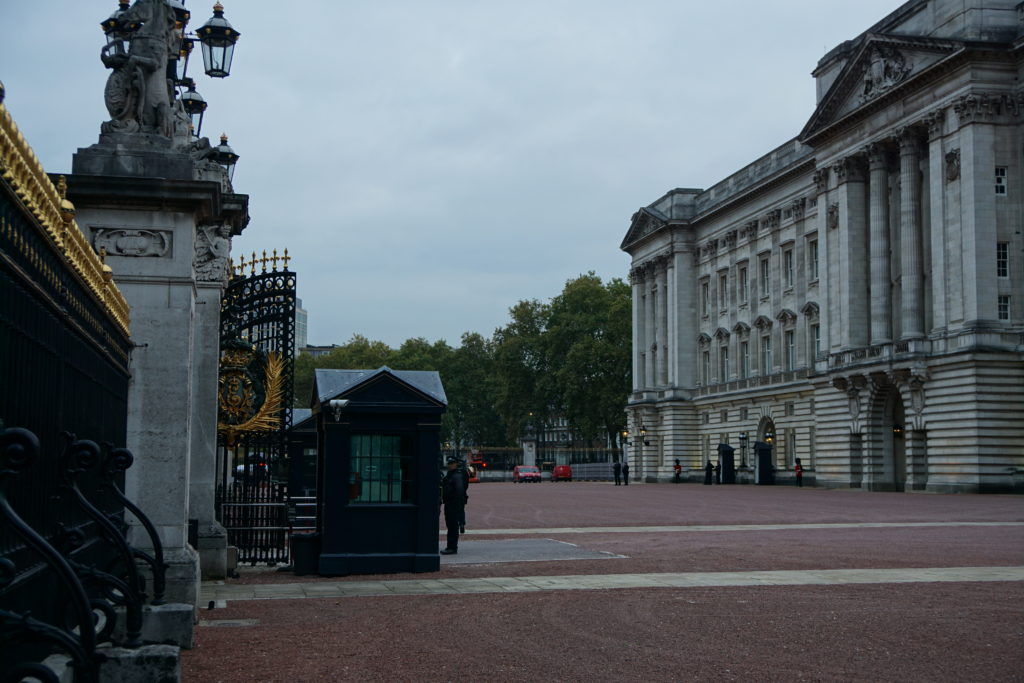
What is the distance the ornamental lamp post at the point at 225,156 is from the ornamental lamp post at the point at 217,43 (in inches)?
53.6

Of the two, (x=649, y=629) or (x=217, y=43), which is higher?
(x=217, y=43)

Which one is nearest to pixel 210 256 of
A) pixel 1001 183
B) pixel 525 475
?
pixel 1001 183

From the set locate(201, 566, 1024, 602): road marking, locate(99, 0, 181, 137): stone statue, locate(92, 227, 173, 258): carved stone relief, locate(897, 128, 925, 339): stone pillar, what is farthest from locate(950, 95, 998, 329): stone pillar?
locate(92, 227, 173, 258): carved stone relief

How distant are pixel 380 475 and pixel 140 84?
7.82 meters

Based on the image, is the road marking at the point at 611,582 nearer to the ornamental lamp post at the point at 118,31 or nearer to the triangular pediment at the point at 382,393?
the triangular pediment at the point at 382,393

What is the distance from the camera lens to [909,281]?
A: 58531 mm

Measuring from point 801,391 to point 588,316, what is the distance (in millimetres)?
41369

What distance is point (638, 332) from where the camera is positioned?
330 ft

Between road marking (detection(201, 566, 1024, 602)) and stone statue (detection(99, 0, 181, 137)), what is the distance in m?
5.57

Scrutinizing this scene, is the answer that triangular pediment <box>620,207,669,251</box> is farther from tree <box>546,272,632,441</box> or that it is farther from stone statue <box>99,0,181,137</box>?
stone statue <box>99,0,181,137</box>

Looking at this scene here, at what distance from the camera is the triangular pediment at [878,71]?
5578 centimetres

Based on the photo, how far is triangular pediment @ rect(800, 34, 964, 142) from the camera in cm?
5578

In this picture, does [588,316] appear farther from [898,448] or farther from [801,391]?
[898,448]

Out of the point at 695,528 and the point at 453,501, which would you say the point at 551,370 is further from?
the point at 453,501
